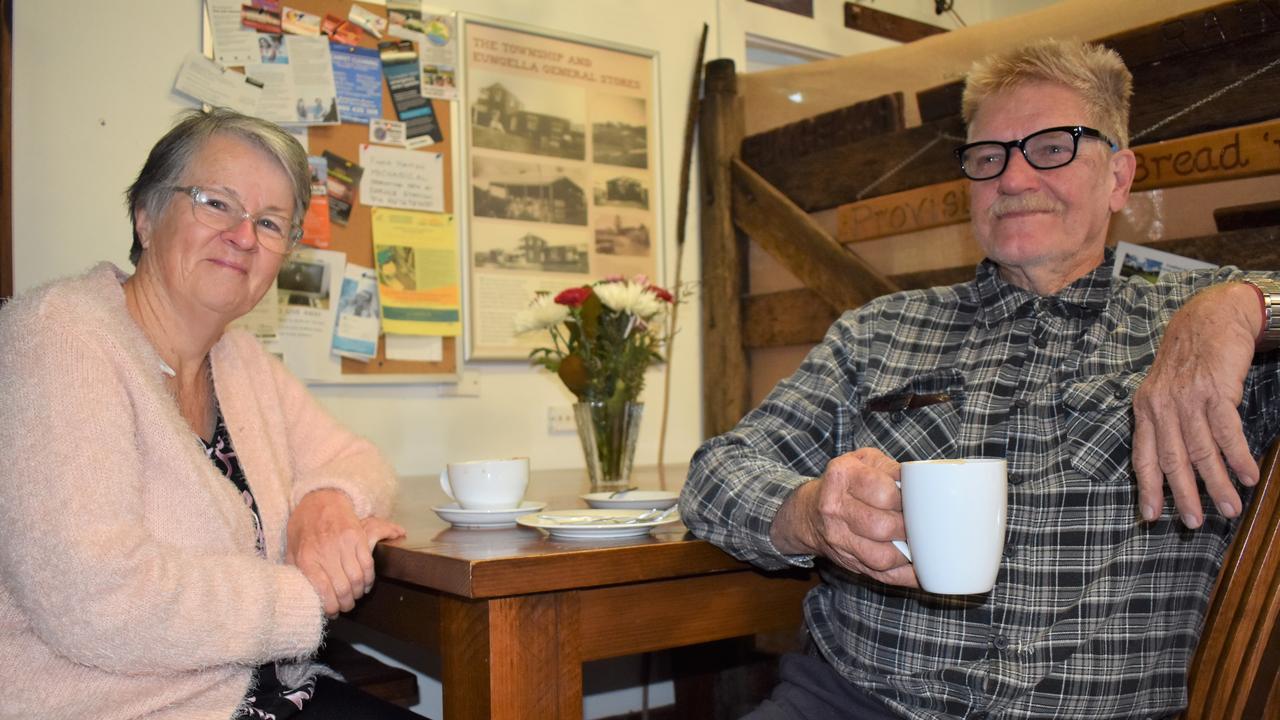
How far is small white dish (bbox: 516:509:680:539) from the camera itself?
4.42 ft

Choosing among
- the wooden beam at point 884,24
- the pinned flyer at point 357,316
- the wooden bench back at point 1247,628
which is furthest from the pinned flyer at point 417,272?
the wooden bench back at point 1247,628

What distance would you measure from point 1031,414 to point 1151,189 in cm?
92

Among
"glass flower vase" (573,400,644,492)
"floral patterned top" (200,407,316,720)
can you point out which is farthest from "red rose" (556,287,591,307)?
"floral patterned top" (200,407,316,720)

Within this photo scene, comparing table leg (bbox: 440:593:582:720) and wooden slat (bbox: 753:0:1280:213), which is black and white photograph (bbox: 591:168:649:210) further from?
table leg (bbox: 440:593:582:720)

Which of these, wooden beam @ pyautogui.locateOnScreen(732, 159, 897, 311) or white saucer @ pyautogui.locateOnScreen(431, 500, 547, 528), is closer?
white saucer @ pyautogui.locateOnScreen(431, 500, 547, 528)

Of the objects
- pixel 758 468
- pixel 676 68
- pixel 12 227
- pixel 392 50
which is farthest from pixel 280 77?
pixel 758 468

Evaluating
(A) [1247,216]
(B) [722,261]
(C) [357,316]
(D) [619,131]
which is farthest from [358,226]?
(A) [1247,216]

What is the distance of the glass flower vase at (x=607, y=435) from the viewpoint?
2057 mm

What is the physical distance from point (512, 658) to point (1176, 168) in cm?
165

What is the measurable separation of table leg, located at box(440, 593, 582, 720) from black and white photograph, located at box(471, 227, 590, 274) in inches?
64.6

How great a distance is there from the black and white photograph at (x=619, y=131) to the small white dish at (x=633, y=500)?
1.55 m

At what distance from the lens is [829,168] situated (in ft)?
9.34

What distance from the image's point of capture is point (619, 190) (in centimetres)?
307

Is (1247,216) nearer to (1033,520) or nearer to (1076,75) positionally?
(1076,75)
